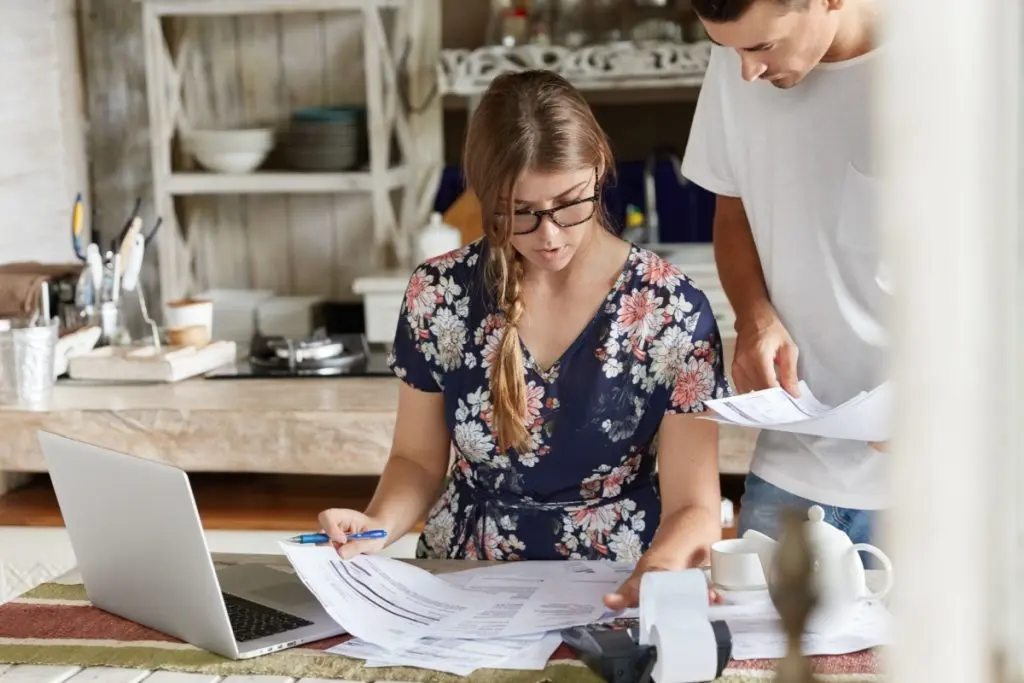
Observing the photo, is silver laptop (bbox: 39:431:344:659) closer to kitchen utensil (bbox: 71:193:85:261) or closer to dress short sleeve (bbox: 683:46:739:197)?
dress short sleeve (bbox: 683:46:739:197)

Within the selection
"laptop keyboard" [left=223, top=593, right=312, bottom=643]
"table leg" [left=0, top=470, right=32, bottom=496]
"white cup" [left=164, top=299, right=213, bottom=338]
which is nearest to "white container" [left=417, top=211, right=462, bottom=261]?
"white cup" [left=164, top=299, right=213, bottom=338]

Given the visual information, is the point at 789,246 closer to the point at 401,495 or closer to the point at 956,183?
the point at 401,495

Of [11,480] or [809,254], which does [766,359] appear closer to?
[809,254]

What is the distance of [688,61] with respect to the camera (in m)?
3.45

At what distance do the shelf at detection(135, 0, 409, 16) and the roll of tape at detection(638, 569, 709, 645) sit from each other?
2615 millimetres

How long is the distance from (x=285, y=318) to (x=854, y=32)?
2.44m

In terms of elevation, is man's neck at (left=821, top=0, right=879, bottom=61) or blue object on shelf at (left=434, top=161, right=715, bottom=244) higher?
man's neck at (left=821, top=0, right=879, bottom=61)

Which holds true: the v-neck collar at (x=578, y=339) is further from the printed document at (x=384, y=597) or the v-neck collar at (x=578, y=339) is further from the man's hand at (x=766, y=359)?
the printed document at (x=384, y=597)

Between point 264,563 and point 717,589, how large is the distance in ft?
1.96

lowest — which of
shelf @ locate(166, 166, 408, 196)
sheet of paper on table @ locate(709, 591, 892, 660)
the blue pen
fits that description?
sheet of paper on table @ locate(709, 591, 892, 660)

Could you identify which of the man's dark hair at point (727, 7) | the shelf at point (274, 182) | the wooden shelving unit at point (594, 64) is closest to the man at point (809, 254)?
the man's dark hair at point (727, 7)

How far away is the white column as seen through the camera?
375 mm

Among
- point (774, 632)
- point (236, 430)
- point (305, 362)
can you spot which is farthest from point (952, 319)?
point (305, 362)

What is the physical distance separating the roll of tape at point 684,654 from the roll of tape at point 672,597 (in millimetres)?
16
